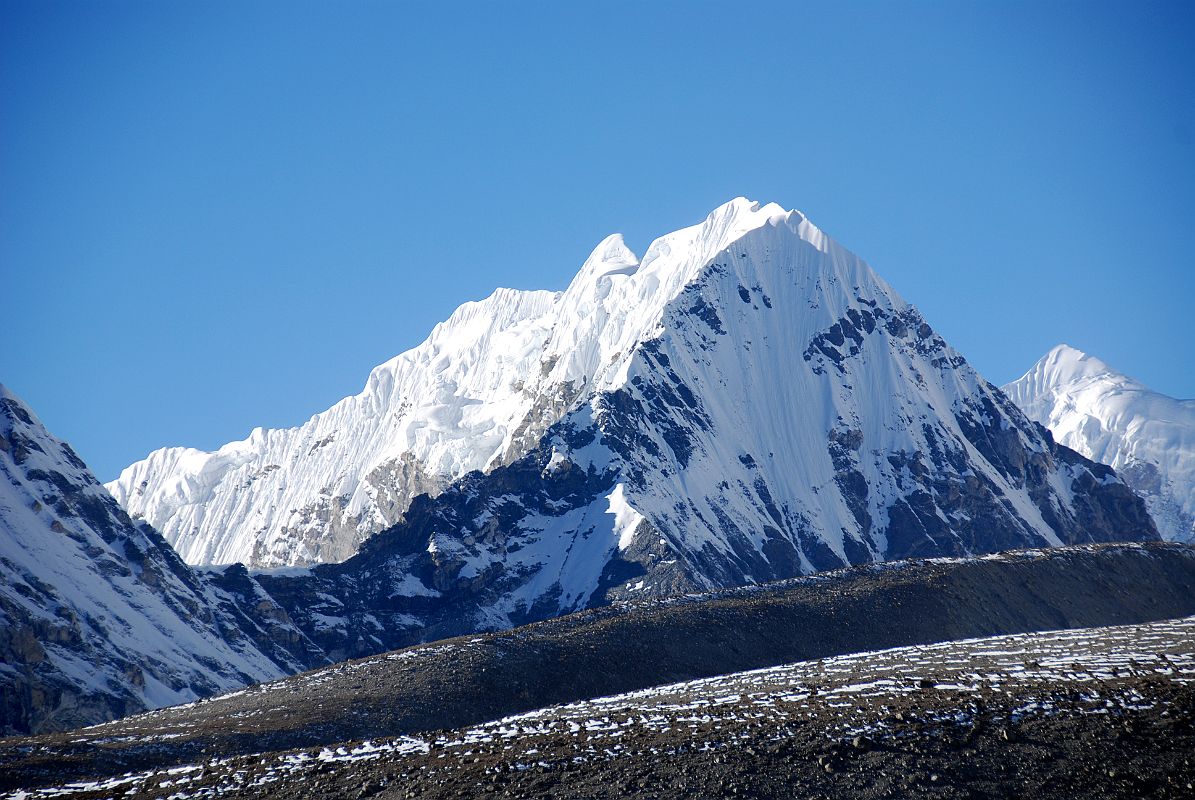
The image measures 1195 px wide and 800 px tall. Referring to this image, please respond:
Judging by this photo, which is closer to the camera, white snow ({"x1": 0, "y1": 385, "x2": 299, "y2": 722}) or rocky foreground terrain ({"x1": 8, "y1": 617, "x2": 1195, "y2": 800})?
rocky foreground terrain ({"x1": 8, "y1": 617, "x2": 1195, "y2": 800})

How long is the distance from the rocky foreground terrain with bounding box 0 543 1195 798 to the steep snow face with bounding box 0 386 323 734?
55334 millimetres

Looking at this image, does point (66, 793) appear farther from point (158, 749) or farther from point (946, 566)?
point (946, 566)

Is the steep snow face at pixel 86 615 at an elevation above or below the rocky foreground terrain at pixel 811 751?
above

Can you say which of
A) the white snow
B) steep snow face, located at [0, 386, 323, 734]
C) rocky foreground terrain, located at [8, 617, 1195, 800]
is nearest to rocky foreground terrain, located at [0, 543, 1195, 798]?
rocky foreground terrain, located at [8, 617, 1195, 800]

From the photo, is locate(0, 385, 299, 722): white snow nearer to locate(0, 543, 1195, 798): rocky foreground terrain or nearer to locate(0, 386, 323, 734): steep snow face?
locate(0, 386, 323, 734): steep snow face

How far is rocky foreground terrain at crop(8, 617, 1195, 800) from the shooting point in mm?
47719

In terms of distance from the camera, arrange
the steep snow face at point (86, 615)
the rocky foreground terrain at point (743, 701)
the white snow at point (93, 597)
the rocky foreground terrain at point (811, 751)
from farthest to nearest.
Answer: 1. the white snow at point (93, 597)
2. the steep snow face at point (86, 615)
3. the rocky foreground terrain at point (743, 701)
4. the rocky foreground terrain at point (811, 751)

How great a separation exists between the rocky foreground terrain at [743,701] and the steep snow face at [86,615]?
5533 centimetres

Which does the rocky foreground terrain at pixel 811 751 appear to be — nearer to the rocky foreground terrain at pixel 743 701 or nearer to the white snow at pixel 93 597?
the rocky foreground terrain at pixel 743 701

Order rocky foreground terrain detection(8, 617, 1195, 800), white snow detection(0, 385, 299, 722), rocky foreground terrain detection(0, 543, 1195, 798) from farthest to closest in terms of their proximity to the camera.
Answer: white snow detection(0, 385, 299, 722), rocky foreground terrain detection(0, 543, 1195, 798), rocky foreground terrain detection(8, 617, 1195, 800)

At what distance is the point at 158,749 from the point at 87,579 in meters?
108

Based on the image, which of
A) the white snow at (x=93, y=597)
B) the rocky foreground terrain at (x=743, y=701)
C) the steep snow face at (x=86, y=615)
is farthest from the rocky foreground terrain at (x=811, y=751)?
the white snow at (x=93, y=597)

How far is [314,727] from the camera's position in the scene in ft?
251

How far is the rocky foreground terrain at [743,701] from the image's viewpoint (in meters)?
49.9
